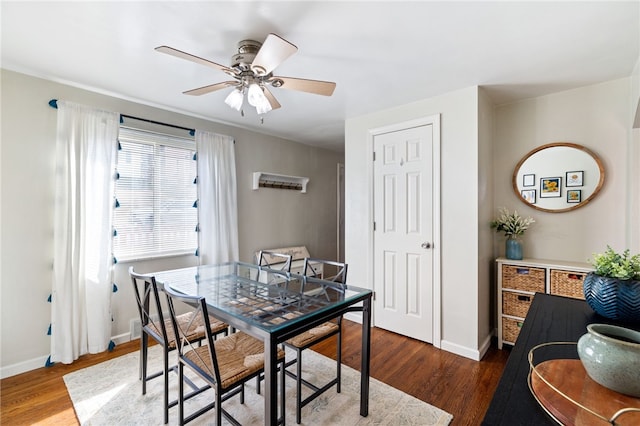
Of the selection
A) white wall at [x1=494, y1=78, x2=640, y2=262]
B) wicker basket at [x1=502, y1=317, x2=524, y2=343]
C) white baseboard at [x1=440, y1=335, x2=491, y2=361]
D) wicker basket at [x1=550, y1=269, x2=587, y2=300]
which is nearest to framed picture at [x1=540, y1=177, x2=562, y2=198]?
white wall at [x1=494, y1=78, x2=640, y2=262]

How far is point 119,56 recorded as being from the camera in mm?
2047

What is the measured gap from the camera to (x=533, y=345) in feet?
→ 3.21

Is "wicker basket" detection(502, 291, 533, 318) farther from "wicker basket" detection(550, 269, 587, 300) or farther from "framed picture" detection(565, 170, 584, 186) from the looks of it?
"framed picture" detection(565, 170, 584, 186)

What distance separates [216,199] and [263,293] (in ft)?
6.02

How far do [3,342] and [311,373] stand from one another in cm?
244

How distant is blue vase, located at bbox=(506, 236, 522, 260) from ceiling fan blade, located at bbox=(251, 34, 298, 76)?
260cm

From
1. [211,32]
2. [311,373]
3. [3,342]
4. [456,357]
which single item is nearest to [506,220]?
[456,357]

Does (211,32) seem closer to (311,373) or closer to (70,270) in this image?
(70,270)

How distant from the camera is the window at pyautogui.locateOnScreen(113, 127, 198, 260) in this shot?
2787mm

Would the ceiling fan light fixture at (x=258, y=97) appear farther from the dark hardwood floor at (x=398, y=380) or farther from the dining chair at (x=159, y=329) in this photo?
the dark hardwood floor at (x=398, y=380)

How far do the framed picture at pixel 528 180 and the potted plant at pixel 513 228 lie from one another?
0.30m

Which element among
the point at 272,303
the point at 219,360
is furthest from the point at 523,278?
the point at 219,360

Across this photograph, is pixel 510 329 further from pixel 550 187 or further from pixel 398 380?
pixel 550 187

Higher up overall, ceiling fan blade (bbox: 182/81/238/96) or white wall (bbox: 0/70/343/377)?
ceiling fan blade (bbox: 182/81/238/96)
